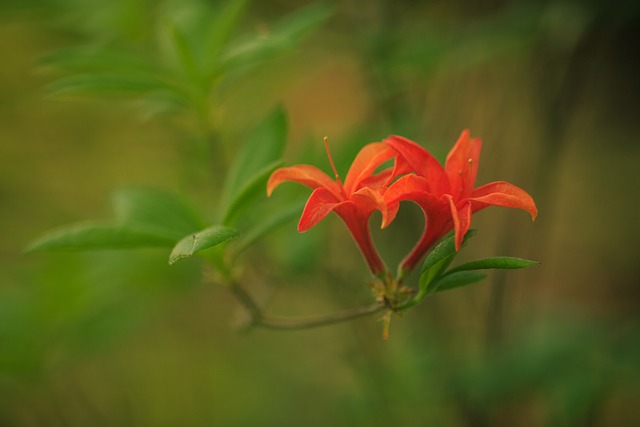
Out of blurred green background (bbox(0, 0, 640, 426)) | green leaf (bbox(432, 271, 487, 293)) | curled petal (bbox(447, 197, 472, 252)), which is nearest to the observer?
curled petal (bbox(447, 197, 472, 252))

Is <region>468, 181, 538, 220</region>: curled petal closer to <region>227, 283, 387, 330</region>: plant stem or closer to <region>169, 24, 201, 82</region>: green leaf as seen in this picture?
<region>227, 283, 387, 330</region>: plant stem

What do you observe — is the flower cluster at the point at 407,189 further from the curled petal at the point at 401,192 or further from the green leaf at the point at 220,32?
the green leaf at the point at 220,32

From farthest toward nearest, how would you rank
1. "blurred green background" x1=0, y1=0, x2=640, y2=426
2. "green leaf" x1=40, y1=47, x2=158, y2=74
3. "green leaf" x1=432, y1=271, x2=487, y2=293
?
"blurred green background" x1=0, y1=0, x2=640, y2=426 → "green leaf" x1=40, y1=47, x2=158, y2=74 → "green leaf" x1=432, y1=271, x2=487, y2=293

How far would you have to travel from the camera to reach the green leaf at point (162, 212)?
2.93 feet

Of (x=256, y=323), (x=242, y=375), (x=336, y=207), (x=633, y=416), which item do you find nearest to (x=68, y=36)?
(x=256, y=323)

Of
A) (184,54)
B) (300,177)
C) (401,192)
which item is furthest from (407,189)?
(184,54)

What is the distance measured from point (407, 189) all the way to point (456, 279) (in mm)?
139

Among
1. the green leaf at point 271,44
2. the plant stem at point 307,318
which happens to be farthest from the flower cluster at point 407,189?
the green leaf at point 271,44

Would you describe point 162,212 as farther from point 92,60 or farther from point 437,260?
point 437,260

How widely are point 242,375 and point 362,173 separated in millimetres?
2149

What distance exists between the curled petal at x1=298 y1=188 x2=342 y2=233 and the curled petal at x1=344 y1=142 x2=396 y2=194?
4 cm

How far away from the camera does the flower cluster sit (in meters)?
0.69

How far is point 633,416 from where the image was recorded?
8.13ft

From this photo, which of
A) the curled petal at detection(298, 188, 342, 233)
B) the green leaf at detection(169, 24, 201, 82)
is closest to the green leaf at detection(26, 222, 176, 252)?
the curled petal at detection(298, 188, 342, 233)
